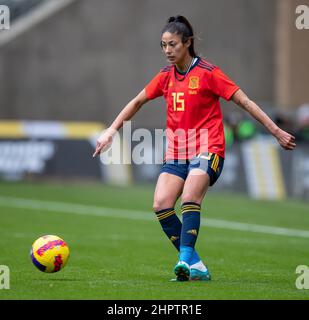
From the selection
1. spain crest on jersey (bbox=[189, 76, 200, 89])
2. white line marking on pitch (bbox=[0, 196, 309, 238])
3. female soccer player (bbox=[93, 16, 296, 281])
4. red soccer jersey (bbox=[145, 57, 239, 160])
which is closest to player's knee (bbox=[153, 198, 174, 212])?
female soccer player (bbox=[93, 16, 296, 281])

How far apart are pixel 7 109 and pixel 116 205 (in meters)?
12.5

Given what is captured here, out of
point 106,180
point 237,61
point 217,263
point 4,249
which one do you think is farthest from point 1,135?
point 217,263

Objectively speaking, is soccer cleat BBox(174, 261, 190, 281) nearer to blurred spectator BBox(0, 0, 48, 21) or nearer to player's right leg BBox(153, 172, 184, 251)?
player's right leg BBox(153, 172, 184, 251)

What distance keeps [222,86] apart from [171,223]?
59.9 inches

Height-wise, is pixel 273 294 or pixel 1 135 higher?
pixel 1 135

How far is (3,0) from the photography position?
104ft

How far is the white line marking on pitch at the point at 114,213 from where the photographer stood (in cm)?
1614

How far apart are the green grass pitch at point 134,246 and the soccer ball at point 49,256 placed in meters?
0.16

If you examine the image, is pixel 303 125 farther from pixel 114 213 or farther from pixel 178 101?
pixel 178 101

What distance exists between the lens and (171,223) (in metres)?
9.62

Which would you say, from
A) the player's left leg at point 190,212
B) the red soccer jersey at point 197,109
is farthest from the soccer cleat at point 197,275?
the red soccer jersey at point 197,109

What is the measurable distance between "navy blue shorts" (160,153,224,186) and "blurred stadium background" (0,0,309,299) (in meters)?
1.12

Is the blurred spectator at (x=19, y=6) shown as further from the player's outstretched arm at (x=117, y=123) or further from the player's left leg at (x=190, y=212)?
the player's left leg at (x=190, y=212)

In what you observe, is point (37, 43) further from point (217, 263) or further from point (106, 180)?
point (217, 263)
